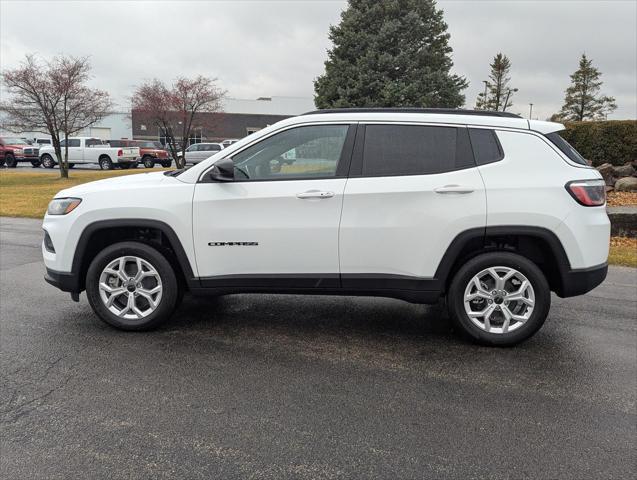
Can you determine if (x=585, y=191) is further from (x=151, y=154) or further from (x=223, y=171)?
(x=151, y=154)

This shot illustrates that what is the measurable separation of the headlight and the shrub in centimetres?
1481

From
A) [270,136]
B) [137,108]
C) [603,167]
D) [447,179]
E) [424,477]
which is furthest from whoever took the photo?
[137,108]

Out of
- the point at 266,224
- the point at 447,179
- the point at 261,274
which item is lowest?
the point at 261,274

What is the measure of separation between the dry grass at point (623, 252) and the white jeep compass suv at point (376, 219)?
13.2ft

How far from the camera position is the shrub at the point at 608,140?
49.5 ft

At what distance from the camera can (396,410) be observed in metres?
3.12

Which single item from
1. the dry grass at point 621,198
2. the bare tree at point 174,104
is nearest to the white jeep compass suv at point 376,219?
the dry grass at point 621,198

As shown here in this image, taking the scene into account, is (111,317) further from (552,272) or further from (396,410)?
(552,272)

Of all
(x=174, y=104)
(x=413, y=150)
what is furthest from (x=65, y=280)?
(x=174, y=104)

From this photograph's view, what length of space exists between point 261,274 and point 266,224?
426mm

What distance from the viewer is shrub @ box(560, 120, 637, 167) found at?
49.5 ft

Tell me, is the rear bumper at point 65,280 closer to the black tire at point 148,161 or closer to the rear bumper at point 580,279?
the rear bumper at point 580,279

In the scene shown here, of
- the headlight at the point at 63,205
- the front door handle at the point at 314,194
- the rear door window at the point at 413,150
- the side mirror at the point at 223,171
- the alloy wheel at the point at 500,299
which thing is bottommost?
the alloy wheel at the point at 500,299

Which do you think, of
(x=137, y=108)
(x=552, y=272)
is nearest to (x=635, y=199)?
(x=552, y=272)
